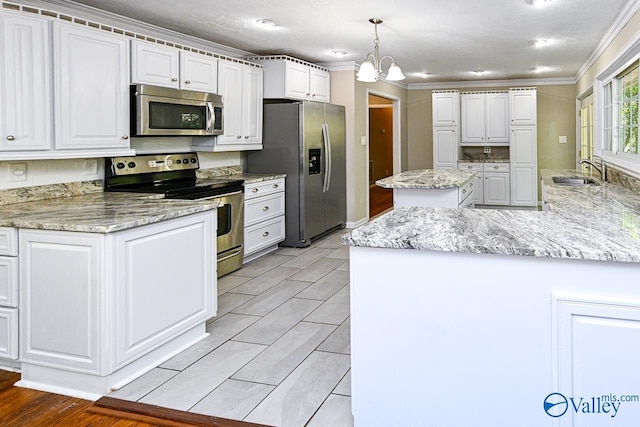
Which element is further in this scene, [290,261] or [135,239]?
[290,261]

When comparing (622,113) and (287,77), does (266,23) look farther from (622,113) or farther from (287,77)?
(622,113)

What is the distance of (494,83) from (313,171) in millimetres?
4698

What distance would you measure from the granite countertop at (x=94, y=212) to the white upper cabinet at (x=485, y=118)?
6.62m

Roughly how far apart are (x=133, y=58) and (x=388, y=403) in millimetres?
2933

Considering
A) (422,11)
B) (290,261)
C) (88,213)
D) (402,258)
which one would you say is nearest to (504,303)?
(402,258)

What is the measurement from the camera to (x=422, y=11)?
A: 415 centimetres

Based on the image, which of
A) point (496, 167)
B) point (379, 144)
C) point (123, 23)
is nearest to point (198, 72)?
point (123, 23)

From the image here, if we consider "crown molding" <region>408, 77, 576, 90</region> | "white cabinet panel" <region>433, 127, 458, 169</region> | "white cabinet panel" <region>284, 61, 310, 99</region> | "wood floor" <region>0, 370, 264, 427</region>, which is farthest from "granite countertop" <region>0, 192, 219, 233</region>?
"crown molding" <region>408, 77, 576, 90</region>

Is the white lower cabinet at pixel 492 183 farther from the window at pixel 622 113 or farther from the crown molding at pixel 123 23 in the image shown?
the crown molding at pixel 123 23

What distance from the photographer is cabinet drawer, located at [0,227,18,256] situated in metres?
2.51

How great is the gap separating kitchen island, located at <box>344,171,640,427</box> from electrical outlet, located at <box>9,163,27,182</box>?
235 cm

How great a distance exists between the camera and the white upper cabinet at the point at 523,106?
8.48 m

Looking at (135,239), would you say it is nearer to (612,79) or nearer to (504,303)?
(504,303)

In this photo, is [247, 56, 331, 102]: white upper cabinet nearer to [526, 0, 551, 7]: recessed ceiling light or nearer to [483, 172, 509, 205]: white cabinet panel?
[526, 0, 551, 7]: recessed ceiling light
